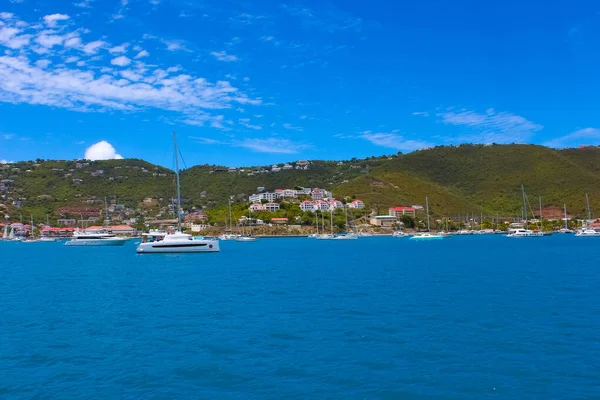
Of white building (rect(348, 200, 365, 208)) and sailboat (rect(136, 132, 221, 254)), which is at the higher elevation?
white building (rect(348, 200, 365, 208))

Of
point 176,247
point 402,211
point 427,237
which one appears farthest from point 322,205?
point 176,247

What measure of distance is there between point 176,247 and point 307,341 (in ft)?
152

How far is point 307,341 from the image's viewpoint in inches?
634

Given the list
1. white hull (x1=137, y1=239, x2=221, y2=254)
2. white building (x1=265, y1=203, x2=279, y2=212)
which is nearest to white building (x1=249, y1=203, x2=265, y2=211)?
white building (x1=265, y1=203, x2=279, y2=212)

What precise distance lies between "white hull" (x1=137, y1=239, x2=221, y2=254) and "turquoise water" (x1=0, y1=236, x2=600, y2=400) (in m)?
28.9

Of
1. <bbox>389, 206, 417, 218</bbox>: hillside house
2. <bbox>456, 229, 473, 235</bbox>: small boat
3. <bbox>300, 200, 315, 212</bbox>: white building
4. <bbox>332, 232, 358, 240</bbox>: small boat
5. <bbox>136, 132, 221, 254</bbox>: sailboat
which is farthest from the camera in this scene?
<bbox>300, 200, 315, 212</bbox>: white building

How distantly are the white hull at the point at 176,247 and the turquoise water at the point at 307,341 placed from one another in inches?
1138

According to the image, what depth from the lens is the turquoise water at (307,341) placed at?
11898mm

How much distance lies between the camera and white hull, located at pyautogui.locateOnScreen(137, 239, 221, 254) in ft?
196

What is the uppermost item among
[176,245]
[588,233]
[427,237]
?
[176,245]

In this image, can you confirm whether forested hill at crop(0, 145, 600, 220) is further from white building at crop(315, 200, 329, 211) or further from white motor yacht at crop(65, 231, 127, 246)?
white motor yacht at crop(65, 231, 127, 246)

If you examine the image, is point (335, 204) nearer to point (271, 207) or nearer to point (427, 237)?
point (271, 207)

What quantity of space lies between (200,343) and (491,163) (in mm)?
190994

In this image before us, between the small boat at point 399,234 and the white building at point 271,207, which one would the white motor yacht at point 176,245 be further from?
the white building at point 271,207
